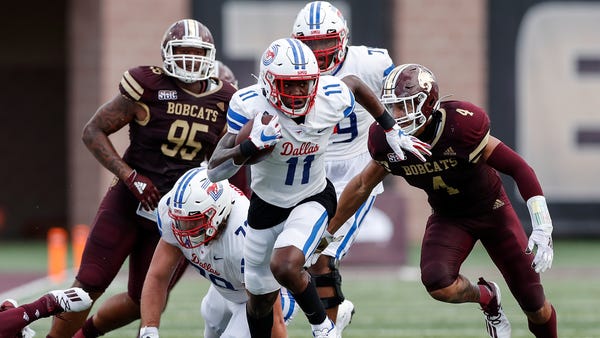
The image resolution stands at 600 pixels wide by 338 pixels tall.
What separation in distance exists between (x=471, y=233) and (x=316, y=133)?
125cm

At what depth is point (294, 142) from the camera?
18.4ft

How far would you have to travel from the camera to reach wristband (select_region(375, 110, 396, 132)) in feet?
19.3

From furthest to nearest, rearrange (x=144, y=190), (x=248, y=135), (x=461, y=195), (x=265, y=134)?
(x=144, y=190)
(x=461, y=195)
(x=248, y=135)
(x=265, y=134)

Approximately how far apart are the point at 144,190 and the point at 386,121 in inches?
57.0

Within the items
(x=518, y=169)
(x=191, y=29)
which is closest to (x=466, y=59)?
(x=191, y=29)

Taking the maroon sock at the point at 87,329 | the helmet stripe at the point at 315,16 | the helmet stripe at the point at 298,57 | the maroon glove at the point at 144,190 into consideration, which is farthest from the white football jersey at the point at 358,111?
the maroon sock at the point at 87,329

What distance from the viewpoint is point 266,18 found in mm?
15906

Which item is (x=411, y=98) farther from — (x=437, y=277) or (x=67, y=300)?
(x=67, y=300)

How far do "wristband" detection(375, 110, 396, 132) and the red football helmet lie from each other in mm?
115

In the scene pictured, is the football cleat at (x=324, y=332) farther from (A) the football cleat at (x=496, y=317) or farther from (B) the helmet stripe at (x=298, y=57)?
(B) the helmet stripe at (x=298, y=57)

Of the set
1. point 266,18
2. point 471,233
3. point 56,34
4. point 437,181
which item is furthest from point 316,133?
point 56,34

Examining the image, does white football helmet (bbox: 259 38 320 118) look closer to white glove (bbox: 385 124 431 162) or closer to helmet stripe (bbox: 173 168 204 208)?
white glove (bbox: 385 124 431 162)

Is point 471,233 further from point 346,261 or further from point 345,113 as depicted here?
point 346,261

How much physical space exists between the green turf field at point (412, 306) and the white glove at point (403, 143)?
7.11ft
